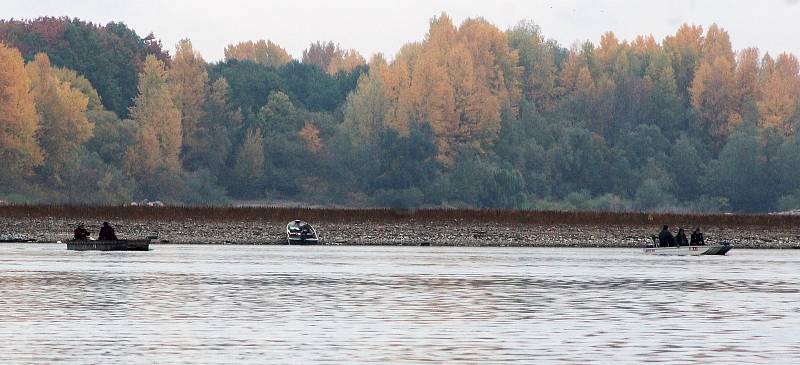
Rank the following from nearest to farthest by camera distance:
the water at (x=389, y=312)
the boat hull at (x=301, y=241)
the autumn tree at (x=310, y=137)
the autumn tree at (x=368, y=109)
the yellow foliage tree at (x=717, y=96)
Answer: the water at (x=389, y=312) < the boat hull at (x=301, y=241) < the autumn tree at (x=310, y=137) < the autumn tree at (x=368, y=109) < the yellow foliage tree at (x=717, y=96)

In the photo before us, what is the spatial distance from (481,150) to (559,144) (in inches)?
334

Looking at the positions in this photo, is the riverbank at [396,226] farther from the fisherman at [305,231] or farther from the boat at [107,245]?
the boat at [107,245]

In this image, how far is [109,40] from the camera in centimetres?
17475

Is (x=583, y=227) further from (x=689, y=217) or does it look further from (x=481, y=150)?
(x=481, y=150)

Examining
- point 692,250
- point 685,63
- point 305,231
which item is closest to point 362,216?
point 305,231

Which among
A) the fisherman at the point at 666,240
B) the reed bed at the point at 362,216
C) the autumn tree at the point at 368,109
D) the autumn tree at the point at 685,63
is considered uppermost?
the autumn tree at the point at 685,63

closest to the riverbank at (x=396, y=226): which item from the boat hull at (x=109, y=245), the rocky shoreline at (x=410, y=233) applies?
the rocky shoreline at (x=410, y=233)

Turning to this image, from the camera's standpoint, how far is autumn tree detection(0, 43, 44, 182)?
146125 mm

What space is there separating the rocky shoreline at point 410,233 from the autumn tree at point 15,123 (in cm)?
4218

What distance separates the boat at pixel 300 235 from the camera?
101 meters

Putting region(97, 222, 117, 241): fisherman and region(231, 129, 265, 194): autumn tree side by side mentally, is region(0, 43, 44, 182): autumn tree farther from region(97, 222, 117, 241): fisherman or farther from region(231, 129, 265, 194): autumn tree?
region(97, 222, 117, 241): fisherman

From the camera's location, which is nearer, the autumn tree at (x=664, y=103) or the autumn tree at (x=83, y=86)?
the autumn tree at (x=83, y=86)

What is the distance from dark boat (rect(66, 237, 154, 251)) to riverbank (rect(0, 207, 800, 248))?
17941mm

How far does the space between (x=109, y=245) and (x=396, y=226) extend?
1273 inches
